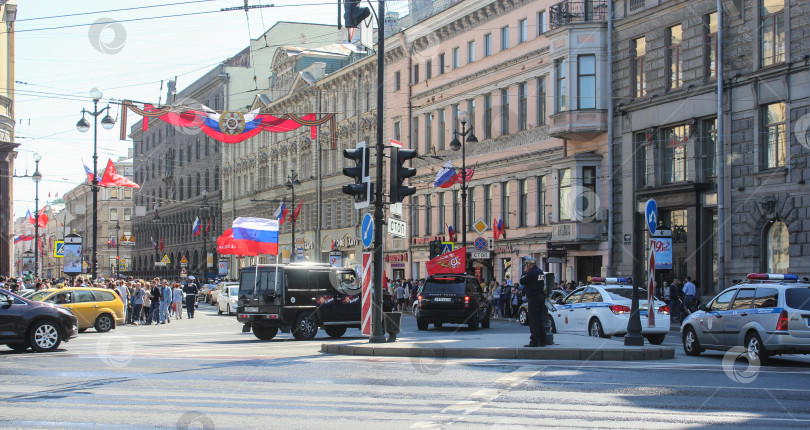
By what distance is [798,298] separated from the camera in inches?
682

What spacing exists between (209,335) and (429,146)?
103 feet

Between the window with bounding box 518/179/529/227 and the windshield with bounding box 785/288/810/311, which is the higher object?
the window with bounding box 518/179/529/227

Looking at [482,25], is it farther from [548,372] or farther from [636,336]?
[548,372]

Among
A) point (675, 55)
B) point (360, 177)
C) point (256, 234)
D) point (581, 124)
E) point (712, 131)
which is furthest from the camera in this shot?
point (581, 124)

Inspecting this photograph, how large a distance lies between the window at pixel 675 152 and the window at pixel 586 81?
15.2ft

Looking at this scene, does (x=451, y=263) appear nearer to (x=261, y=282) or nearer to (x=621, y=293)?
(x=261, y=282)

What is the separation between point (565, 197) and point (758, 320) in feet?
89.4

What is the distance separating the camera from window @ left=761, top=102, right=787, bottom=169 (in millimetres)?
33375

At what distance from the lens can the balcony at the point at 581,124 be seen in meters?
42.3

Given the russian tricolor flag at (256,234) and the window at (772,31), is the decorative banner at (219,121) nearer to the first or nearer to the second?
the russian tricolor flag at (256,234)

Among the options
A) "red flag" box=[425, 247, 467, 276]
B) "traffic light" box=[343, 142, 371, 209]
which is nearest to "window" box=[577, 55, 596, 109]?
"red flag" box=[425, 247, 467, 276]

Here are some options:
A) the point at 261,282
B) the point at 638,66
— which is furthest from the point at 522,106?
the point at 261,282

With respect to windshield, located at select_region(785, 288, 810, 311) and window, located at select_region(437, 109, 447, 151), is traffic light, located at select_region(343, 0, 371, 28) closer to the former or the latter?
windshield, located at select_region(785, 288, 810, 311)

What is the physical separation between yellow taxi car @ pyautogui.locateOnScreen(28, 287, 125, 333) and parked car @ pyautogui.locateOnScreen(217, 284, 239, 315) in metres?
15.3
